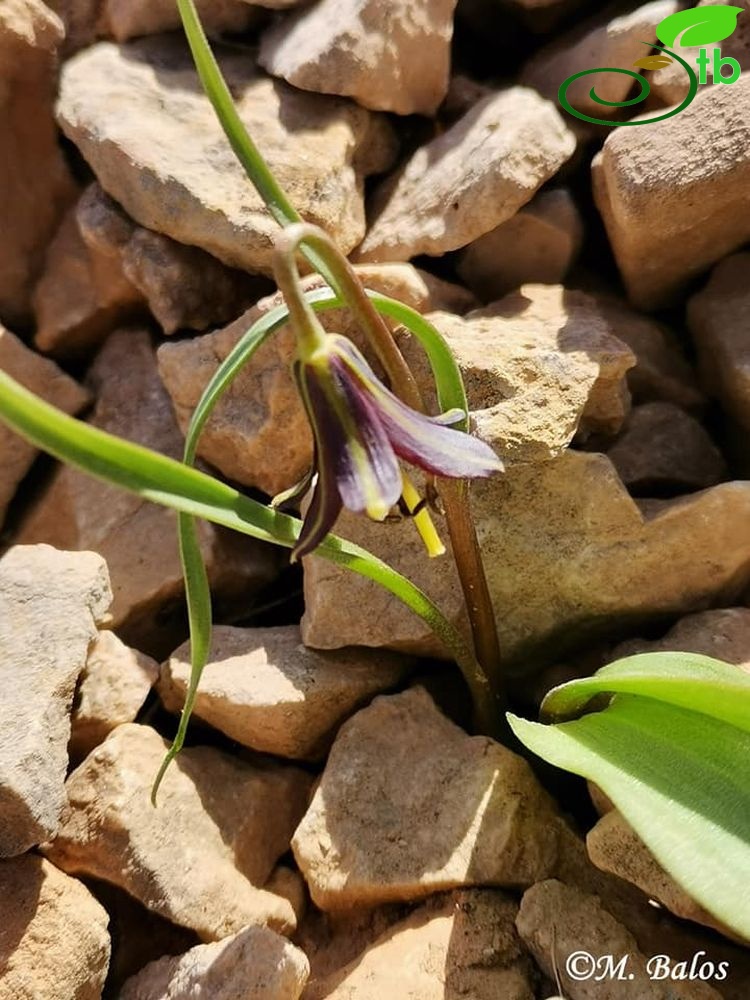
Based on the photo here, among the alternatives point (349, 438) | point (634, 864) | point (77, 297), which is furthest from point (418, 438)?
point (77, 297)

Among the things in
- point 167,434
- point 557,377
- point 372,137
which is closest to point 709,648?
point 557,377

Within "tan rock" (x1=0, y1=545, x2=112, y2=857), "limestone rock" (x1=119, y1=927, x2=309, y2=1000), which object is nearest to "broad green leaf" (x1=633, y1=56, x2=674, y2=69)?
"tan rock" (x1=0, y1=545, x2=112, y2=857)

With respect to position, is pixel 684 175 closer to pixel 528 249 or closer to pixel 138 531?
pixel 528 249

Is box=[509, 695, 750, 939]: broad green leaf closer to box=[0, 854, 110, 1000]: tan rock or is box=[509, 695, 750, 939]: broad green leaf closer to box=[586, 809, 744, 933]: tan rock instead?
box=[586, 809, 744, 933]: tan rock

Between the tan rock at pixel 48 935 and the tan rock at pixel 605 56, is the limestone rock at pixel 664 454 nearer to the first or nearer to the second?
the tan rock at pixel 605 56

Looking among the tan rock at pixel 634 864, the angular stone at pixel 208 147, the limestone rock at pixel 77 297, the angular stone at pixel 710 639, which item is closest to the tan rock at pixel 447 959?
the tan rock at pixel 634 864

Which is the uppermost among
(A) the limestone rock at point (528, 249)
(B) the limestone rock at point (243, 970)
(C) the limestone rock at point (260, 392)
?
(C) the limestone rock at point (260, 392)

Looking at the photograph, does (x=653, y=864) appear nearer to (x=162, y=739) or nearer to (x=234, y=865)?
(x=234, y=865)
